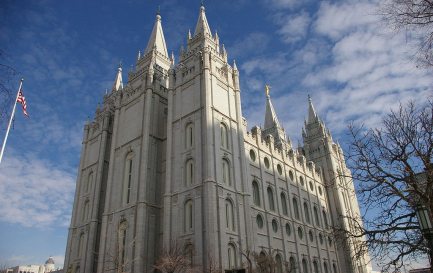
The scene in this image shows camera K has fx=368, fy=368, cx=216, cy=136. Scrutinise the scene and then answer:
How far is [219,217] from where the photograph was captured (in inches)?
1188

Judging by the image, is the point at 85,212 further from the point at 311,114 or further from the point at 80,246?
the point at 311,114

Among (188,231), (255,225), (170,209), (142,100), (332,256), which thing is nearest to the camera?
(188,231)

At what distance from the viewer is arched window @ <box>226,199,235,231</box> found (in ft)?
102

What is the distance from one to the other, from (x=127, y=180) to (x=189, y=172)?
8.78 meters

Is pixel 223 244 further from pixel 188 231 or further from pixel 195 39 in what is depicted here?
pixel 195 39

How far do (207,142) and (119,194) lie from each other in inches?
487

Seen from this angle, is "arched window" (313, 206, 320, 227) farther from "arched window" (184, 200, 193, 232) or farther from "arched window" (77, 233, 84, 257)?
"arched window" (77, 233, 84, 257)

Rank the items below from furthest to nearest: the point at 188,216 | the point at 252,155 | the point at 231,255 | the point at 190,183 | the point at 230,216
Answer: the point at 252,155 → the point at 190,183 → the point at 188,216 → the point at 230,216 → the point at 231,255

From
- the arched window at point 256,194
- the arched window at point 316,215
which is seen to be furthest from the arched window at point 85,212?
the arched window at point 316,215

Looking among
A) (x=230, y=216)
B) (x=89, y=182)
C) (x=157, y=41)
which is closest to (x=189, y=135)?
(x=230, y=216)

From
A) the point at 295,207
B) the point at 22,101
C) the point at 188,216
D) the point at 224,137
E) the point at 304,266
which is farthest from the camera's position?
the point at 295,207

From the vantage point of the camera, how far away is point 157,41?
52.7 metres

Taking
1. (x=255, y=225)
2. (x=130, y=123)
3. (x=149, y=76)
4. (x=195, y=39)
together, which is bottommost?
(x=255, y=225)

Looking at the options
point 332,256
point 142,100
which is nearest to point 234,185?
point 142,100
